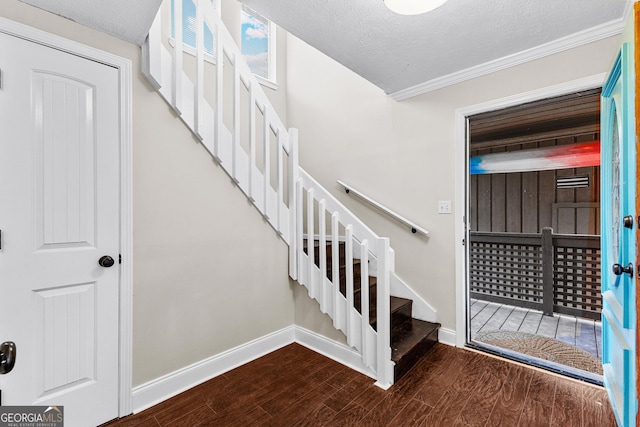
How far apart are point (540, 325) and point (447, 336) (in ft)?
4.75

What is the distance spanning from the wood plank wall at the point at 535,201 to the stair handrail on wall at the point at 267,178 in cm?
399

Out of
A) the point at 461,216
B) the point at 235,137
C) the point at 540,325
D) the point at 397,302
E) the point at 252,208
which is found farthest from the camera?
the point at 540,325

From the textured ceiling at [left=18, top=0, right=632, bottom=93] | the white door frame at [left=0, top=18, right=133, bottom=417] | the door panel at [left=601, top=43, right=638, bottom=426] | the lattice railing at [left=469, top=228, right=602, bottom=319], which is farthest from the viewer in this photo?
the lattice railing at [left=469, top=228, right=602, bottom=319]

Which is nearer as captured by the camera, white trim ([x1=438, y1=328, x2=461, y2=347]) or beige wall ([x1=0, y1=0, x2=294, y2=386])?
beige wall ([x1=0, y1=0, x2=294, y2=386])

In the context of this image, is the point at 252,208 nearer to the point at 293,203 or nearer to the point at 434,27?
the point at 293,203

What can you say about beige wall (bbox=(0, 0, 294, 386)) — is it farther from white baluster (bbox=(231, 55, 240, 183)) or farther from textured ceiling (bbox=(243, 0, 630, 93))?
textured ceiling (bbox=(243, 0, 630, 93))

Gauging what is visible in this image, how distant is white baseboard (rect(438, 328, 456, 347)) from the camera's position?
8.23 feet

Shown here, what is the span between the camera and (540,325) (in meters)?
3.16

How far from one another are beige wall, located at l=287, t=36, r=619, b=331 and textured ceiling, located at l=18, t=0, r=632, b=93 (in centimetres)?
23

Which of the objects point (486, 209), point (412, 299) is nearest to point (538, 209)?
point (486, 209)

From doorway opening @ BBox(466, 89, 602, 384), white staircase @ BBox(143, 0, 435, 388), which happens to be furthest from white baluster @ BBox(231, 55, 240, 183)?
doorway opening @ BBox(466, 89, 602, 384)

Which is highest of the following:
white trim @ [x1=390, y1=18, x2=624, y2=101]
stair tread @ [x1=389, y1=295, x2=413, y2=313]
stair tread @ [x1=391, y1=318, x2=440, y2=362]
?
white trim @ [x1=390, y1=18, x2=624, y2=101]

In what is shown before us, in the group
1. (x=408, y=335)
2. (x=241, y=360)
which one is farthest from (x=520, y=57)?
(x=241, y=360)

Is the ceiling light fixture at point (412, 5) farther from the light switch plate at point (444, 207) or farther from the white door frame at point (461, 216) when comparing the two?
the light switch plate at point (444, 207)
